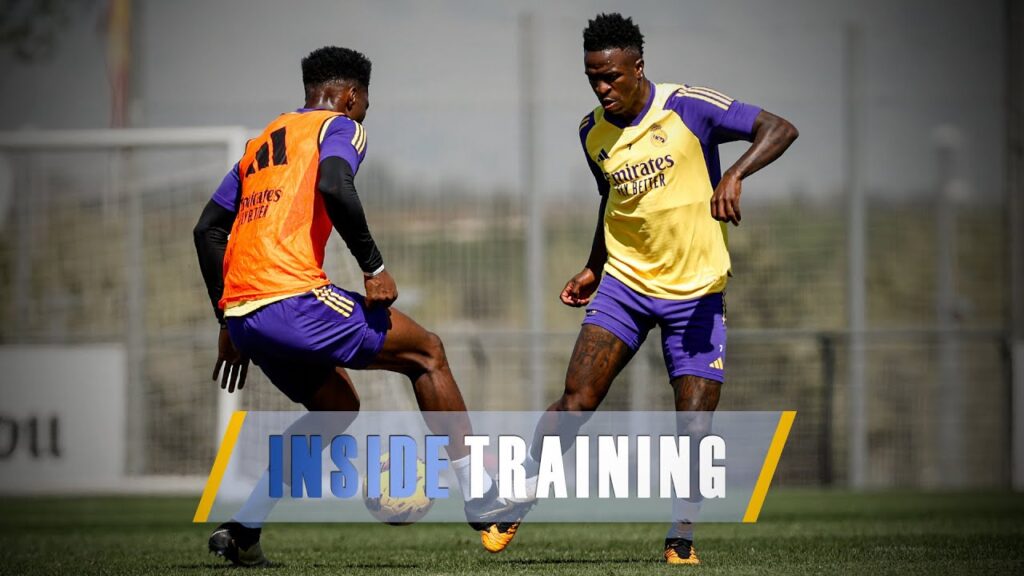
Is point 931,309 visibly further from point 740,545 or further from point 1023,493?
point 740,545

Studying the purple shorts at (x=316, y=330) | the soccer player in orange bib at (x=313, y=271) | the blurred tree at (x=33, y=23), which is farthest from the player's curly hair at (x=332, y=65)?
the blurred tree at (x=33, y=23)

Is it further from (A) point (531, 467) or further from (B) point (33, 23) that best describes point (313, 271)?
(B) point (33, 23)

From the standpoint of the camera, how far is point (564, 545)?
336 inches

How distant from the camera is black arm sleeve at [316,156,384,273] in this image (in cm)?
644

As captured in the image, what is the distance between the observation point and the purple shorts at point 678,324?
7.14 meters

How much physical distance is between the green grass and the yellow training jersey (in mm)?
1357

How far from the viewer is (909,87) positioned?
15.3 m

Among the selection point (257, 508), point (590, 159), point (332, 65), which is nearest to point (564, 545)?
point (257, 508)

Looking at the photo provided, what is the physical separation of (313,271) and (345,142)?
0.58 m

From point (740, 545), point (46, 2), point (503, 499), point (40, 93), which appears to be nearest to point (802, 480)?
point (740, 545)

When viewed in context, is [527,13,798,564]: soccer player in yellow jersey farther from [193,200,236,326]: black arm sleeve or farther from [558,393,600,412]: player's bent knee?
[193,200,236,326]: black arm sleeve

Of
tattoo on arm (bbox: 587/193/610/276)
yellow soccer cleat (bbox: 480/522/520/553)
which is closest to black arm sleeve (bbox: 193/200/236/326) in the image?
yellow soccer cleat (bbox: 480/522/520/553)

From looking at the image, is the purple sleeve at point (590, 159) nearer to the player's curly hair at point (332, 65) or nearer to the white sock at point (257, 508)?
the player's curly hair at point (332, 65)

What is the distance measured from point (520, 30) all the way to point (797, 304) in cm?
389
